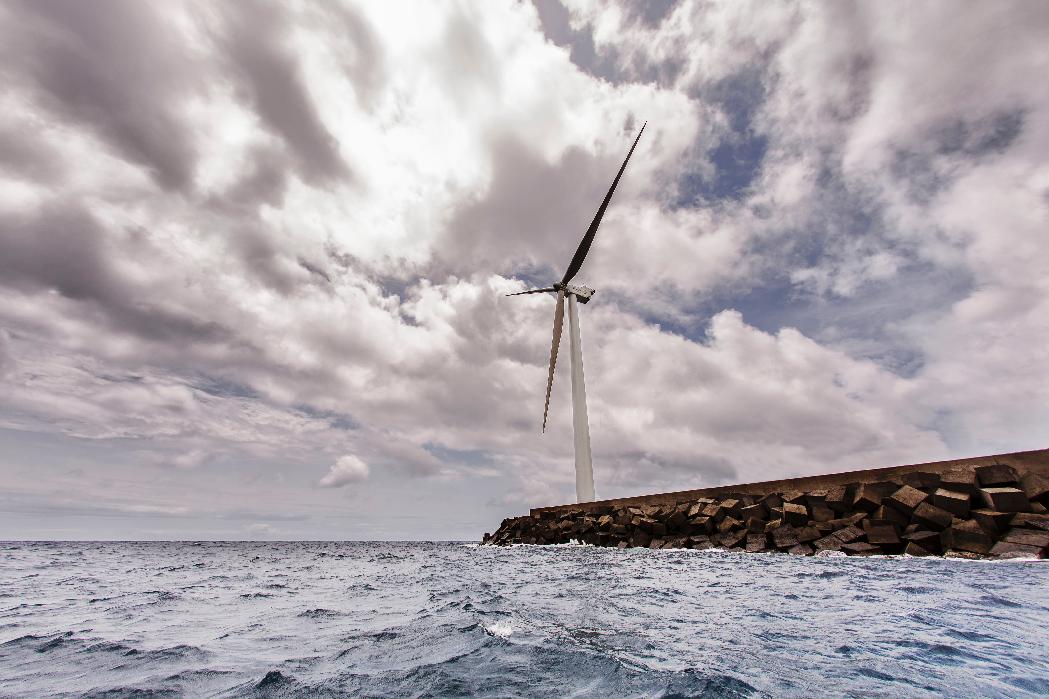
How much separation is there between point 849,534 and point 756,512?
4085mm

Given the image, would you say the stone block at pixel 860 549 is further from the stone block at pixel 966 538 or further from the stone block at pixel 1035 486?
the stone block at pixel 1035 486

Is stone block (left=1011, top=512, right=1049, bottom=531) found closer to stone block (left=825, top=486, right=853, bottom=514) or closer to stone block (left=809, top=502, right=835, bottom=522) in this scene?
stone block (left=825, top=486, right=853, bottom=514)

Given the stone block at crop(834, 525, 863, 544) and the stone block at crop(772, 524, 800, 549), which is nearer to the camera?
the stone block at crop(834, 525, 863, 544)

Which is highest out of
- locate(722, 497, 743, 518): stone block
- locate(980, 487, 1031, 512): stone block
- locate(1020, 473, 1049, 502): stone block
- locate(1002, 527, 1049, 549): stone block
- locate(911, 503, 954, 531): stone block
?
locate(722, 497, 743, 518): stone block

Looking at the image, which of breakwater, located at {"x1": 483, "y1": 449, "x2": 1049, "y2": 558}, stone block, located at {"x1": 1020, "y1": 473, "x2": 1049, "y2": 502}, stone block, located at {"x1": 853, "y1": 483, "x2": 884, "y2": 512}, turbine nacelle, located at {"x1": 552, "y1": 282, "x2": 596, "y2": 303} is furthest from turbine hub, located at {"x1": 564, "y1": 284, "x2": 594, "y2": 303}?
stone block, located at {"x1": 1020, "y1": 473, "x2": 1049, "y2": 502}

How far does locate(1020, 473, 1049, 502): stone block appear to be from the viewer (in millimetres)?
12812

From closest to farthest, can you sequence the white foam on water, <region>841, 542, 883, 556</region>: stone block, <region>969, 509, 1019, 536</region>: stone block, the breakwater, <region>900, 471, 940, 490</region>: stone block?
the white foam on water < <region>969, 509, 1019, 536</region>: stone block < the breakwater < <region>841, 542, 883, 556</region>: stone block < <region>900, 471, 940, 490</region>: stone block

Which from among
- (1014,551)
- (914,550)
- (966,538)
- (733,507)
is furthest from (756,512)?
(1014,551)

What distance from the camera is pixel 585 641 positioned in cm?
539

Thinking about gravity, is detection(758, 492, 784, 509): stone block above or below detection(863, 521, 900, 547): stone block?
above

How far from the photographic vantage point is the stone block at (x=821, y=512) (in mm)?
16656

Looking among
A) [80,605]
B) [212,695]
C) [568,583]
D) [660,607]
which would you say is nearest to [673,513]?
[568,583]

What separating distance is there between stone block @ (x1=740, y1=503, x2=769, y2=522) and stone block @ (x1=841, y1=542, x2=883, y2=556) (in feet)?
12.6

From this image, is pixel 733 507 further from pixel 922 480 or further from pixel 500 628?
pixel 500 628
